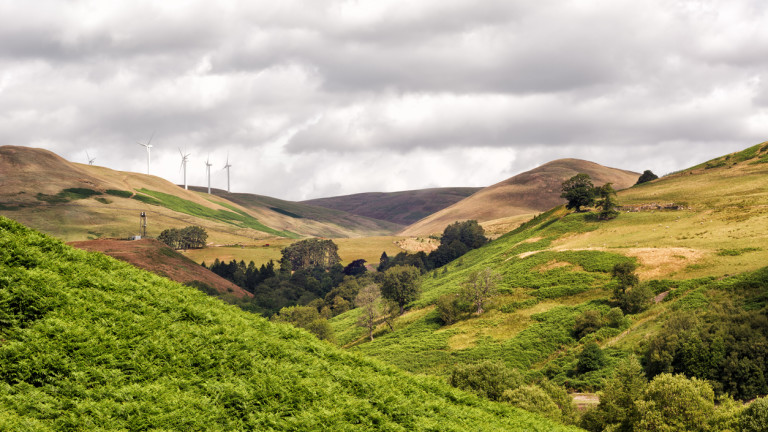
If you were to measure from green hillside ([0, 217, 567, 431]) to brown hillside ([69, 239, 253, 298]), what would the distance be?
122 meters

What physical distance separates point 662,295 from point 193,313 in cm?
7996

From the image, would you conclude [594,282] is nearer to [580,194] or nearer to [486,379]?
[486,379]

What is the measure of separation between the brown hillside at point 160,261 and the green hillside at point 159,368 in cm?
12214

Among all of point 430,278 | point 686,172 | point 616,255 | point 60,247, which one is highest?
point 686,172

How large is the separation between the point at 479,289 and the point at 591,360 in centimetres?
3672

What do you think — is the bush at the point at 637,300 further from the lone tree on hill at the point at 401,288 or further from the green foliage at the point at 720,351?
the lone tree on hill at the point at 401,288

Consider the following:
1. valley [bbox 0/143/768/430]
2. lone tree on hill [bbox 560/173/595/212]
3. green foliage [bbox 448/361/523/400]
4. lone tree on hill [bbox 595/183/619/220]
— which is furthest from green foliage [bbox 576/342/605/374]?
lone tree on hill [bbox 560/173/595/212]

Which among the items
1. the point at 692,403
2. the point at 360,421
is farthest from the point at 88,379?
the point at 692,403

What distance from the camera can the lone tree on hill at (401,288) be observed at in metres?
120

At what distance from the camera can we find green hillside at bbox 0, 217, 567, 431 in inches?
602

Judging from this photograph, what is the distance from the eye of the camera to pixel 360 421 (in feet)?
62.2

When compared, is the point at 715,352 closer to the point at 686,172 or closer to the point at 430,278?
the point at 430,278

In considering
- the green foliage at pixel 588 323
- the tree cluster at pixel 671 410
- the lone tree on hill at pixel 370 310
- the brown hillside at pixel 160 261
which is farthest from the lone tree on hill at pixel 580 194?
Result: the tree cluster at pixel 671 410

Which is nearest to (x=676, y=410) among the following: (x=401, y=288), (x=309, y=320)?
(x=401, y=288)
